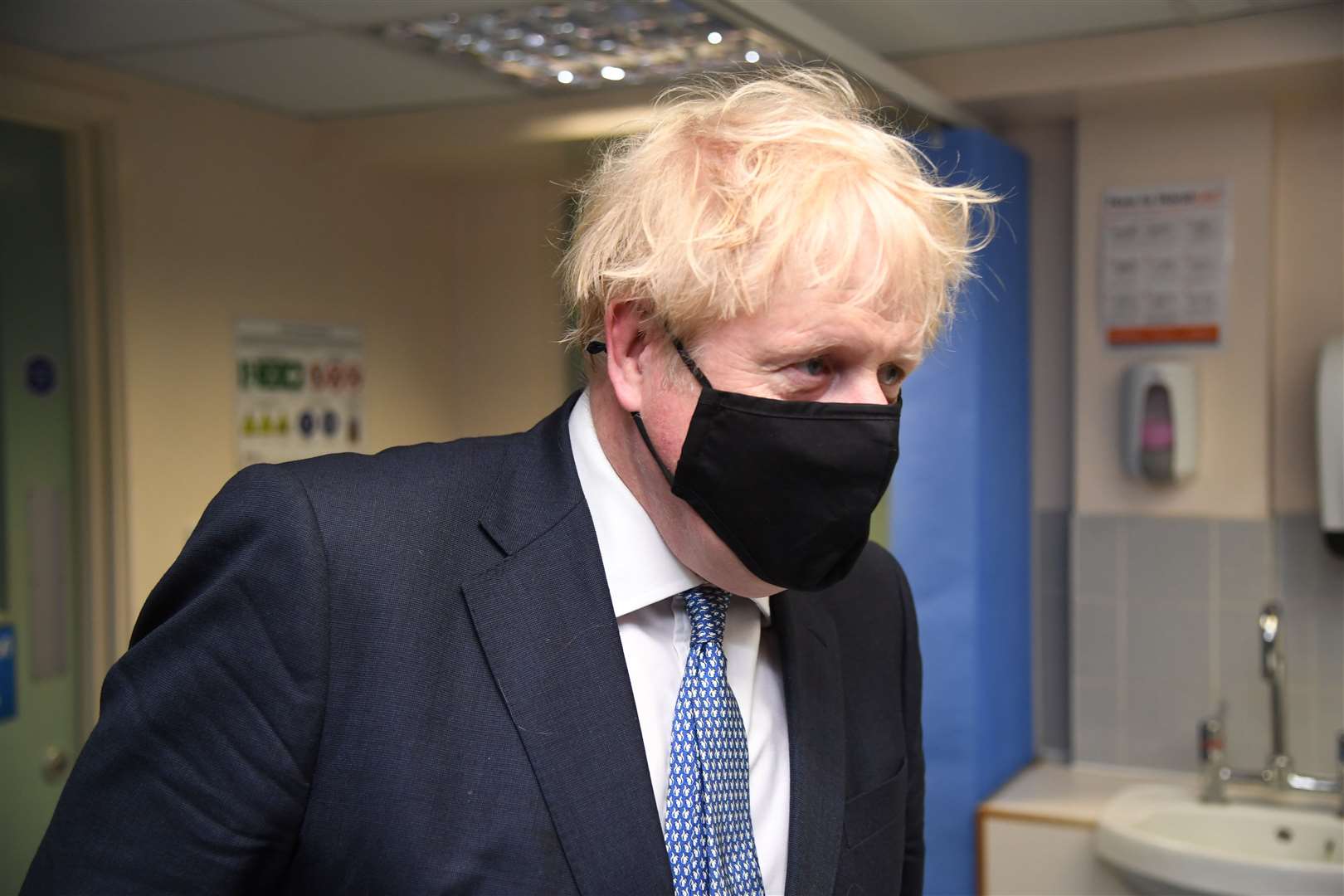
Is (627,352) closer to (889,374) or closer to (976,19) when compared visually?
(889,374)

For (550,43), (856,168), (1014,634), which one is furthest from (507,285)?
(856,168)

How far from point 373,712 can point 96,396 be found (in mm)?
2033

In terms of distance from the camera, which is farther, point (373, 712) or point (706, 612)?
point (706, 612)

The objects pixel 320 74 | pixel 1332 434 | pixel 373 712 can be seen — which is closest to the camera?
pixel 373 712

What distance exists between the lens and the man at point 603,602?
3.16 feet

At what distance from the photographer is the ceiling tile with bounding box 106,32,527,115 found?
2.57 metres

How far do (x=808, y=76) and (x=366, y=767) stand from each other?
79 centimetres

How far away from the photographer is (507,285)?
372cm

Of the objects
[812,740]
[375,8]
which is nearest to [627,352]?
[812,740]

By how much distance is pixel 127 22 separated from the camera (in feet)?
7.79

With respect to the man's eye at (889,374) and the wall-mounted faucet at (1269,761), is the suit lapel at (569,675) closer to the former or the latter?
the man's eye at (889,374)

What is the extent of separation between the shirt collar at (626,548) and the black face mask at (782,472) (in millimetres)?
53

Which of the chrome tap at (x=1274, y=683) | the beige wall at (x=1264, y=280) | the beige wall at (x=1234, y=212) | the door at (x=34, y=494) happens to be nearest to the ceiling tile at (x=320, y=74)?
the door at (x=34, y=494)

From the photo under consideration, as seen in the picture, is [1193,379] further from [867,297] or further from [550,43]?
[867,297]
